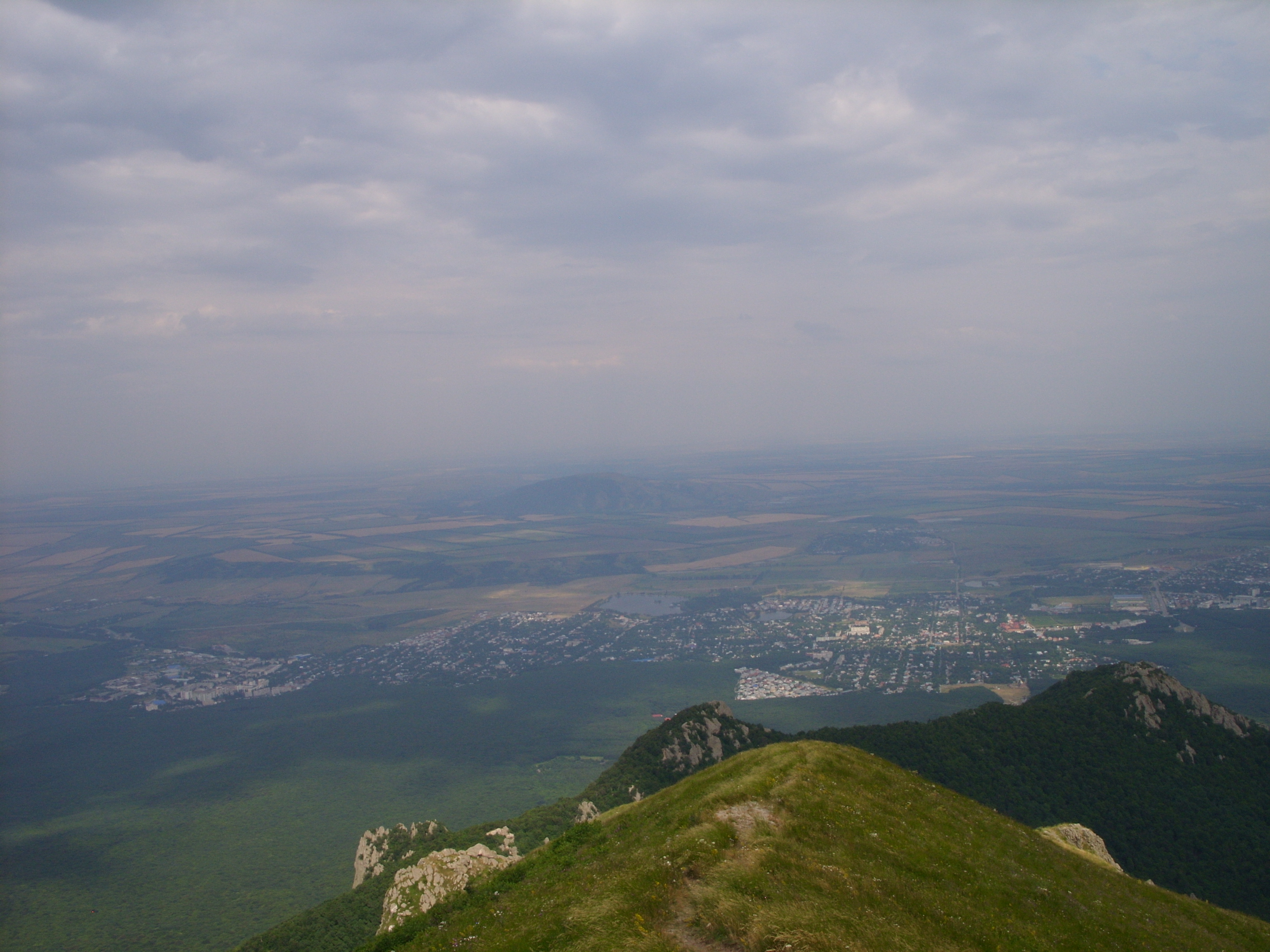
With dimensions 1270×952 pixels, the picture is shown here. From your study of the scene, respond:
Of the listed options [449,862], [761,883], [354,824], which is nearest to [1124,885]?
[761,883]

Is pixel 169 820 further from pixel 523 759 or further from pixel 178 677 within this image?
pixel 178 677

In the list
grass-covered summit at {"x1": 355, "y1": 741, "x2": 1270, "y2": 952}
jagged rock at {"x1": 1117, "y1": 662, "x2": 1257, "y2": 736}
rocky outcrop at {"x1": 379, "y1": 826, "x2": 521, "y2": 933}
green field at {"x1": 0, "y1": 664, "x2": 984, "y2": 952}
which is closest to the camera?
grass-covered summit at {"x1": 355, "y1": 741, "x2": 1270, "y2": 952}

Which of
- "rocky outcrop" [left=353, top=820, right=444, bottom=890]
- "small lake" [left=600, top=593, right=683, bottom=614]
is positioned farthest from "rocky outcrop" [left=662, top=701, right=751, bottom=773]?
"small lake" [left=600, top=593, right=683, bottom=614]

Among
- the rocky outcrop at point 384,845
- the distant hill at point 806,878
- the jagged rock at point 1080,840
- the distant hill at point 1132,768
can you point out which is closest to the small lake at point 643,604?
the distant hill at point 1132,768

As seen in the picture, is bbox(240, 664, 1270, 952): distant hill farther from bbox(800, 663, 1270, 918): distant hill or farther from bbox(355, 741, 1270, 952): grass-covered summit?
bbox(800, 663, 1270, 918): distant hill

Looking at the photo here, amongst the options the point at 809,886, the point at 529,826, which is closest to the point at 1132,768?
the point at 529,826

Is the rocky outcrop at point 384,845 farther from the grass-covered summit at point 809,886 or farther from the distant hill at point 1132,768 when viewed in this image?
the distant hill at point 1132,768

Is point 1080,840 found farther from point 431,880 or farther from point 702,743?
point 431,880
